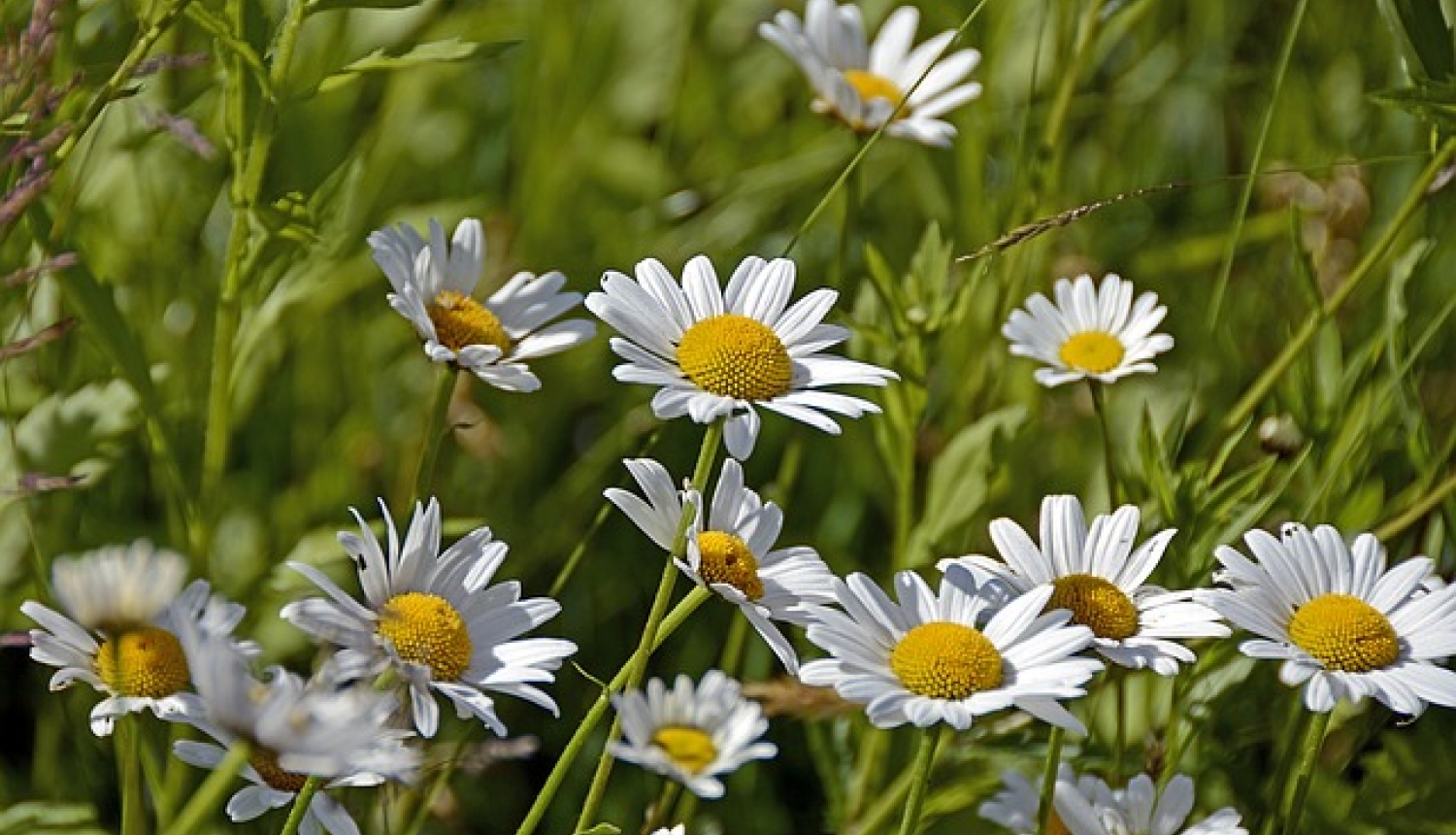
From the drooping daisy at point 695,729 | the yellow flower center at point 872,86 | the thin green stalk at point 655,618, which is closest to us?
the drooping daisy at point 695,729

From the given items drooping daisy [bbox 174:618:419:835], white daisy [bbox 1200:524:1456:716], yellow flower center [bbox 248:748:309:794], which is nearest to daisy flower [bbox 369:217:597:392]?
yellow flower center [bbox 248:748:309:794]

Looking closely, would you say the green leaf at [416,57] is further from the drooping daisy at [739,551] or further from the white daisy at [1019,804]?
the white daisy at [1019,804]

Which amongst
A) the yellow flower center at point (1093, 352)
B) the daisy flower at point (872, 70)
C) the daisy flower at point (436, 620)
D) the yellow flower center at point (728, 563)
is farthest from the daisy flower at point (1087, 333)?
the daisy flower at point (436, 620)

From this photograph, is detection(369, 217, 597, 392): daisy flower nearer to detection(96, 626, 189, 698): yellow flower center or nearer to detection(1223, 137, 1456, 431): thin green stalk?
detection(96, 626, 189, 698): yellow flower center

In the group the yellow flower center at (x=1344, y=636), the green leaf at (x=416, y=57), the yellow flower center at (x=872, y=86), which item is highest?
the green leaf at (x=416, y=57)

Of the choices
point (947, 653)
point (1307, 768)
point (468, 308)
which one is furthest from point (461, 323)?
point (1307, 768)

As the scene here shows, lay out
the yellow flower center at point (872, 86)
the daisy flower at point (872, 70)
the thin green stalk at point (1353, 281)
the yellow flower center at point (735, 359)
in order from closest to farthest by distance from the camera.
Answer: the yellow flower center at point (735, 359) < the thin green stalk at point (1353, 281) < the daisy flower at point (872, 70) < the yellow flower center at point (872, 86)

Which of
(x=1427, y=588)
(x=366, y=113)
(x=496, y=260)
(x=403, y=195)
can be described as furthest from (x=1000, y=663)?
(x=366, y=113)
